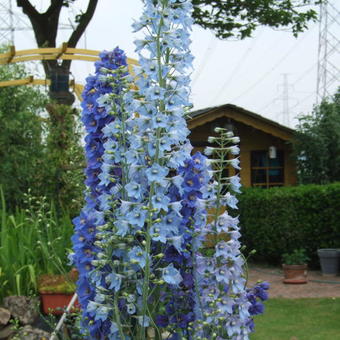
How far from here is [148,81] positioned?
2.46m

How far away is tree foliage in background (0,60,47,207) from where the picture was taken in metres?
8.14

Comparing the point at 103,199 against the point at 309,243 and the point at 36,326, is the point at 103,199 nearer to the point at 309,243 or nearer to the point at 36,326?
the point at 36,326

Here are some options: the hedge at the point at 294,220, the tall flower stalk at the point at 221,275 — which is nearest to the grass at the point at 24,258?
the tall flower stalk at the point at 221,275

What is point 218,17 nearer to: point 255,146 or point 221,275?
point 255,146

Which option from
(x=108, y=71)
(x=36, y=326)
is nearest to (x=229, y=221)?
(x=108, y=71)

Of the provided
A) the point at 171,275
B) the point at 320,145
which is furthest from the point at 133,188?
the point at 320,145

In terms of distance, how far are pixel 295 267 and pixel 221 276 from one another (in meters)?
7.65

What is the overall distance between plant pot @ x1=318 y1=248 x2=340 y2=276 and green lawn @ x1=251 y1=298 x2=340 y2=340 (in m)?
1.94

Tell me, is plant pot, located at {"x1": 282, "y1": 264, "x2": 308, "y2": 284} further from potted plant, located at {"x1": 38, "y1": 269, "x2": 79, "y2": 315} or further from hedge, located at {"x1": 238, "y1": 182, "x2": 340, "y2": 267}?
potted plant, located at {"x1": 38, "y1": 269, "x2": 79, "y2": 315}

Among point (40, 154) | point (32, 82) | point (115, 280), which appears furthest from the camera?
point (32, 82)

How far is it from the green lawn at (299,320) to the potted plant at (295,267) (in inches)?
54.2

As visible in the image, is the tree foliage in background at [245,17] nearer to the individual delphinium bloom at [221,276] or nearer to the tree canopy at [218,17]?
the tree canopy at [218,17]

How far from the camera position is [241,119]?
15000 millimetres

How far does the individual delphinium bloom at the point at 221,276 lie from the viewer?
2.56 metres
